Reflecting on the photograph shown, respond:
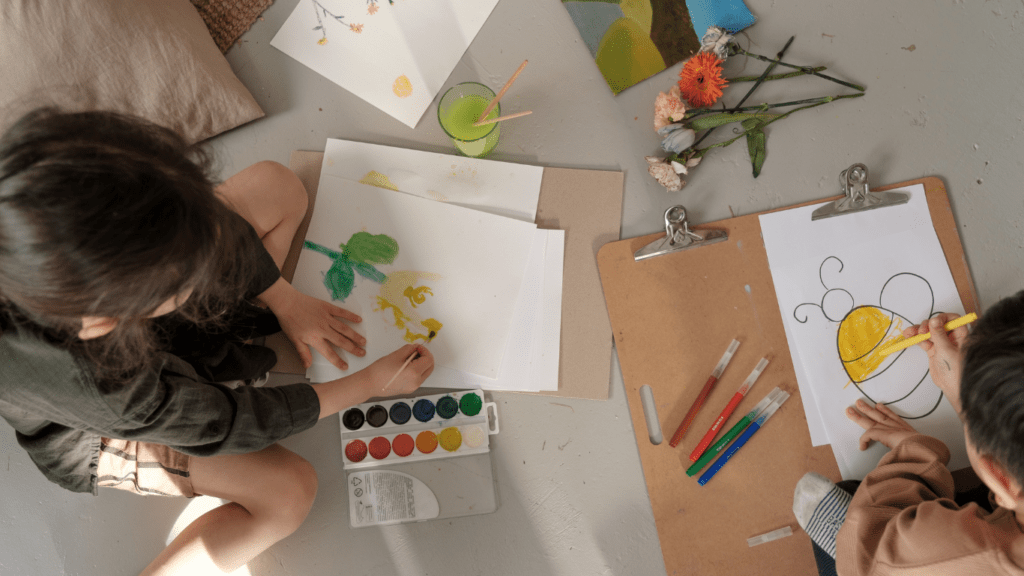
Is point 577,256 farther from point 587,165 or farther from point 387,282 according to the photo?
point 387,282

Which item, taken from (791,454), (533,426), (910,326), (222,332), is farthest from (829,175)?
(222,332)

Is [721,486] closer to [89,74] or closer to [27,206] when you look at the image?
[27,206]

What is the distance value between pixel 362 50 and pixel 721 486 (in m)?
0.79

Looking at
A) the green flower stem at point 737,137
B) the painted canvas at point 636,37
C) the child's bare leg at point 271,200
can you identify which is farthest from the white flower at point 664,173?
the child's bare leg at point 271,200

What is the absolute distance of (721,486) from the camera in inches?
30.4

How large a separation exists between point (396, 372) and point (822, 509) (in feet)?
1.81

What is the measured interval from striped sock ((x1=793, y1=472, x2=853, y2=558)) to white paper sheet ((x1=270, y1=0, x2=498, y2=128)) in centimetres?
72

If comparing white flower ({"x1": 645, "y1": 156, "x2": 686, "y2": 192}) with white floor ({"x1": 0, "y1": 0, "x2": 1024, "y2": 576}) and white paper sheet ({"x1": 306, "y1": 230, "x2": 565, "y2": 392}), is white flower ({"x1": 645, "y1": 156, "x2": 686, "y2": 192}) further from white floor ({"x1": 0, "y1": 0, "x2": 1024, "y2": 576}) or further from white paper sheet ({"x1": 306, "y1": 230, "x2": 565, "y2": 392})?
white paper sheet ({"x1": 306, "y1": 230, "x2": 565, "y2": 392})

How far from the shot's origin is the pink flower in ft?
2.58

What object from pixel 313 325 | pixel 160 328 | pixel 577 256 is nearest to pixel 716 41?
pixel 577 256

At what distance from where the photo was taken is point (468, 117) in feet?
2.72

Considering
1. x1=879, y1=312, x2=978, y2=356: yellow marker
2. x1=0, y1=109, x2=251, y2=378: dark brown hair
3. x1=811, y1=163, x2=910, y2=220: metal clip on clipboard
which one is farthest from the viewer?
x1=811, y1=163, x2=910, y2=220: metal clip on clipboard

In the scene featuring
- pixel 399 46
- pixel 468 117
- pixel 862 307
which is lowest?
pixel 862 307

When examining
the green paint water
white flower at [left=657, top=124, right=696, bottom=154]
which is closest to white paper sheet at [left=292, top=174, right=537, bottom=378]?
the green paint water
